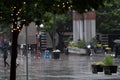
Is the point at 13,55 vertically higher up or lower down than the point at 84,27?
lower down

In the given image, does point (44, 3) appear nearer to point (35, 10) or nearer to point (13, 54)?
point (35, 10)

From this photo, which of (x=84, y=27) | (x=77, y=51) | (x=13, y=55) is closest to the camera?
(x=13, y=55)

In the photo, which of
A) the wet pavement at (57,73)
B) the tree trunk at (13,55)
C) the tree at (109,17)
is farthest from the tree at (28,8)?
the tree at (109,17)

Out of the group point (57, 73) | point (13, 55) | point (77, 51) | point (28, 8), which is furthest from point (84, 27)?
point (28, 8)

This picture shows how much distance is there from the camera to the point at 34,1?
554 inches

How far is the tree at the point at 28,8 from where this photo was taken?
13.7 meters

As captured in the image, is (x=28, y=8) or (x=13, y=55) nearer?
(x=28, y=8)

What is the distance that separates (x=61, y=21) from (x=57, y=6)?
61662 mm

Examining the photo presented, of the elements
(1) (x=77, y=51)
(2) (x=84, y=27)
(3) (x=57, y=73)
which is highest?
(2) (x=84, y=27)

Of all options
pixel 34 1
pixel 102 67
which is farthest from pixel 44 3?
pixel 102 67

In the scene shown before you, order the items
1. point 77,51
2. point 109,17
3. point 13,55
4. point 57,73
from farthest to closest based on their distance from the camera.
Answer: point 109,17
point 77,51
point 57,73
point 13,55

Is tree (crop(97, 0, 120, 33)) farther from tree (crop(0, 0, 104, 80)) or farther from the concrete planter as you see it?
tree (crop(0, 0, 104, 80))

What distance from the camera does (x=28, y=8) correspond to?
47.9 feet

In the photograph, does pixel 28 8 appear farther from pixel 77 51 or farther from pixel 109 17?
pixel 109 17
